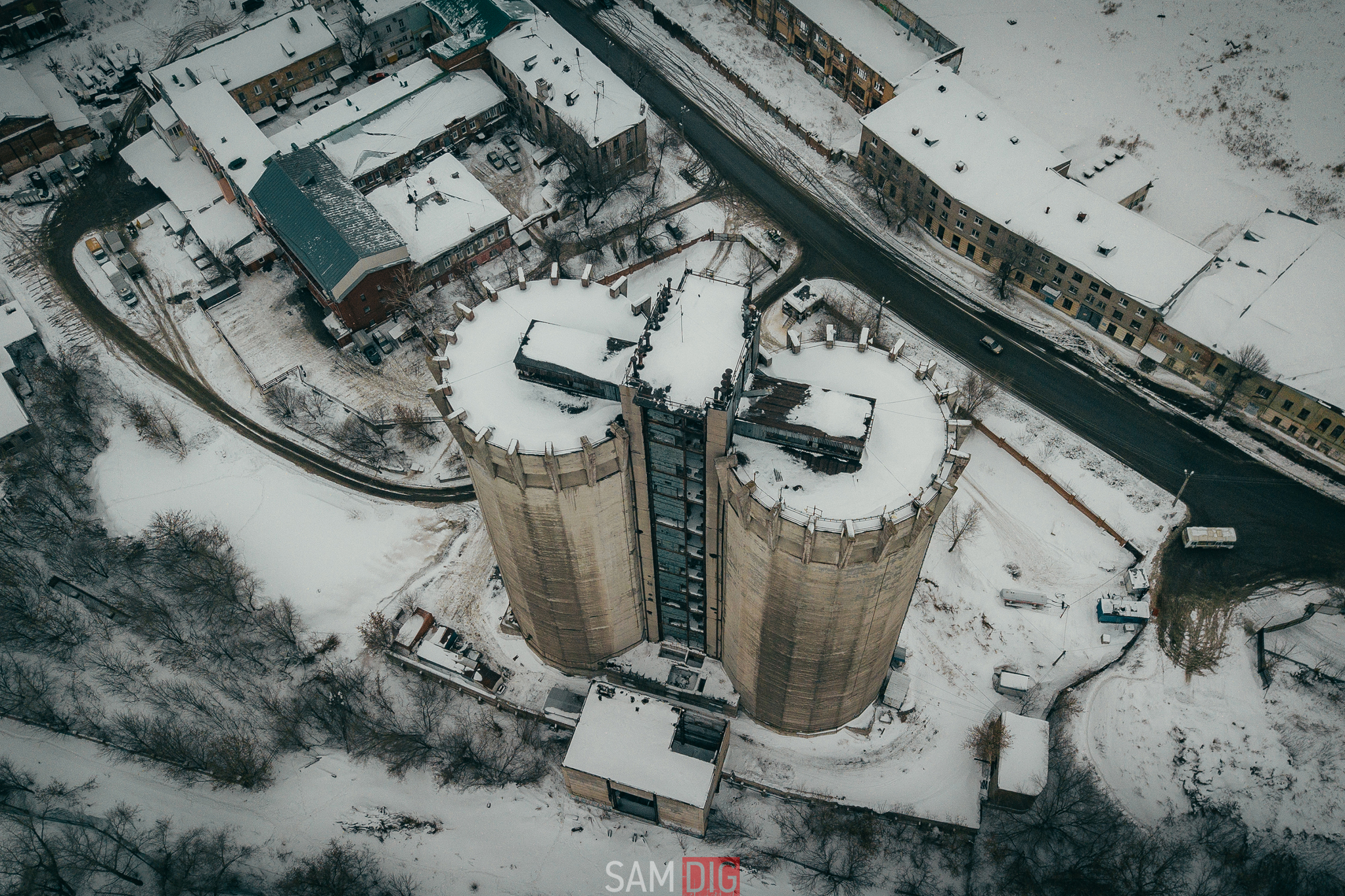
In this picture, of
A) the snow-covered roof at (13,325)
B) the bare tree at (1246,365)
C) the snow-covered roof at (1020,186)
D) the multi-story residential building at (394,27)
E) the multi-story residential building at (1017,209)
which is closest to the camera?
the bare tree at (1246,365)

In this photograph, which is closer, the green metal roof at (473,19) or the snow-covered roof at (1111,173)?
the snow-covered roof at (1111,173)

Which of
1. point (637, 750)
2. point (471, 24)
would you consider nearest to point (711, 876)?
point (637, 750)

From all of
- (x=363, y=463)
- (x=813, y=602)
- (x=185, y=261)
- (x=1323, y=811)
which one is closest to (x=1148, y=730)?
(x=1323, y=811)

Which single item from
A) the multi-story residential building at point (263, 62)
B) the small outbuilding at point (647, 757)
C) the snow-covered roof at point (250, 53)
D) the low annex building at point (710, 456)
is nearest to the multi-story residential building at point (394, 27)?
the multi-story residential building at point (263, 62)

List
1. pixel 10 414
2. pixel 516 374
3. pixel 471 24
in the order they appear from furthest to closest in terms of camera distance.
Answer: pixel 471 24 → pixel 10 414 → pixel 516 374

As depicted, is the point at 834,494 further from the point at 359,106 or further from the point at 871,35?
the point at 359,106

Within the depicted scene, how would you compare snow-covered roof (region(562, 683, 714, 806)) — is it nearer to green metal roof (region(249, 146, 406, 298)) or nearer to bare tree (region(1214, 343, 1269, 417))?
green metal roof (region(249, 146, 406, 298))

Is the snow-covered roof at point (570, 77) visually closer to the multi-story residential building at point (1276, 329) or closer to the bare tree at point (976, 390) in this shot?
the bare tree at point (976, 390)
